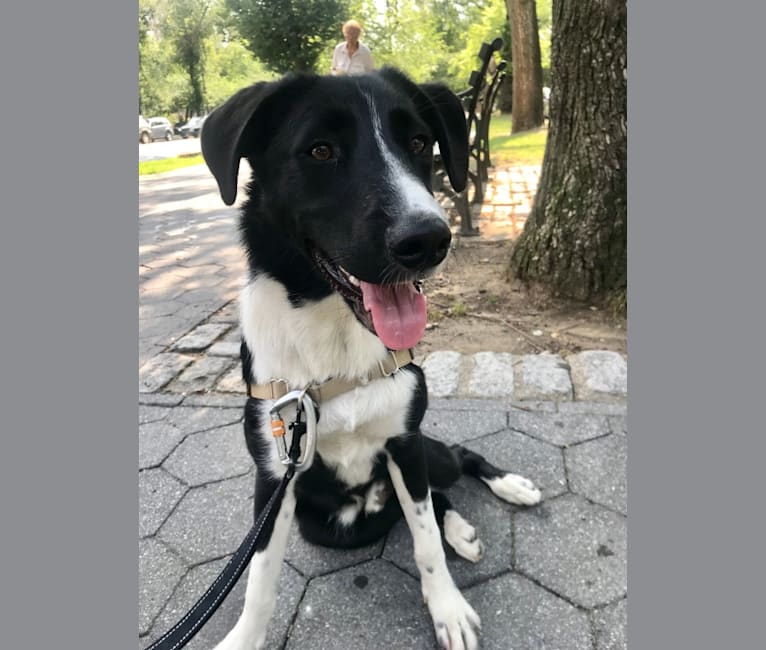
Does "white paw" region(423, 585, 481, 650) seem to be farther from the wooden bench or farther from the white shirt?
the white shirt

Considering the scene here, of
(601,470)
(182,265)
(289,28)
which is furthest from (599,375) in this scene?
(289,28)

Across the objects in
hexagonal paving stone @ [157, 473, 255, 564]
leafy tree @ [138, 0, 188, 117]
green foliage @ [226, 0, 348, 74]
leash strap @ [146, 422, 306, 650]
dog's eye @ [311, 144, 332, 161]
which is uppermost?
green foliage @ [226, 0, 348, 74]

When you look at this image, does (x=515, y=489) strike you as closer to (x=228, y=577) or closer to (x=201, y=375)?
(x=228, y=577)

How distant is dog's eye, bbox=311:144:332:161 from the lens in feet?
5.41

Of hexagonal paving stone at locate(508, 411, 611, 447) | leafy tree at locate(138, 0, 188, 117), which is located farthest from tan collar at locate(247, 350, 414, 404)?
leafy tree at locate(138, 0, 188, 117)

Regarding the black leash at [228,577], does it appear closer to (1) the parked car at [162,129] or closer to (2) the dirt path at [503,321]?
(2) the dirt path at [503,321]

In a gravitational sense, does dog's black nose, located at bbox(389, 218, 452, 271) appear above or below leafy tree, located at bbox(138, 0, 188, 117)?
below

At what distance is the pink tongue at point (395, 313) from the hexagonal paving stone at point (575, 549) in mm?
1072

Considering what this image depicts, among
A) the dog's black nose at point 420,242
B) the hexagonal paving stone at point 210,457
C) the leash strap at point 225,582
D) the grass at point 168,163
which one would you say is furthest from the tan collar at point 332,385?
the grass at point 168,163

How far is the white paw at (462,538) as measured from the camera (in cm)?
209

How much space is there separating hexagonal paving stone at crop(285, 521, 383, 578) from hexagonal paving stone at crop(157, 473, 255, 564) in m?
0.25

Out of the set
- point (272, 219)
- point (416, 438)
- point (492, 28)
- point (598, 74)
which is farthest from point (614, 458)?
point (492, 28)

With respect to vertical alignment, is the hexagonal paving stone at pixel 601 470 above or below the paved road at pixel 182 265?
below

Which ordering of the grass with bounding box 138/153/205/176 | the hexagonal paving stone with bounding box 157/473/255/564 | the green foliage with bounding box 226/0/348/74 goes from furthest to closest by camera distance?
1. the green foliage with bounding box 226/0/348/74
2. the grass with bounding box 138/153/205/176
3. the hexagonal paving stone with bounding box 157/473/255/564
